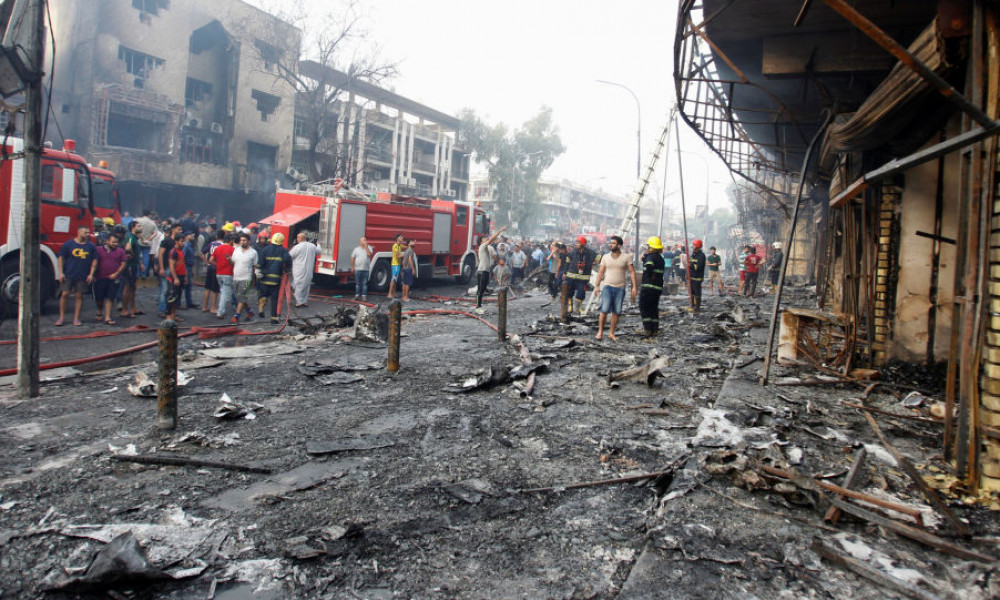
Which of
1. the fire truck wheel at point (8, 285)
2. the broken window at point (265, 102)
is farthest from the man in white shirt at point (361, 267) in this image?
the broken window at point (265, 102)

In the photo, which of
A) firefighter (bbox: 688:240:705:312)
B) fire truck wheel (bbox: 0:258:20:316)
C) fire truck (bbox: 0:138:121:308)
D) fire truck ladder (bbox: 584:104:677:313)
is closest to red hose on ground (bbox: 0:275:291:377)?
fire truck wheel (bbox: 0:258:20:316)

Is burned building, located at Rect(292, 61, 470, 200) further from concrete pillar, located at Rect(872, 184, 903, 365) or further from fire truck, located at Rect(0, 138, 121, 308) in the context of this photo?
concrete pillar, located at Rect(872, 184, 903, 365)

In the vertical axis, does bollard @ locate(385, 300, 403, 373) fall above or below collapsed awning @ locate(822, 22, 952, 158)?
below

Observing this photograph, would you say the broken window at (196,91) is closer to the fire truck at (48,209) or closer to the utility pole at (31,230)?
the fire truck at (48,209)

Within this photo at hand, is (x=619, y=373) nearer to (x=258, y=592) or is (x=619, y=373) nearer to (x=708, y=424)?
(x=708, y=424)

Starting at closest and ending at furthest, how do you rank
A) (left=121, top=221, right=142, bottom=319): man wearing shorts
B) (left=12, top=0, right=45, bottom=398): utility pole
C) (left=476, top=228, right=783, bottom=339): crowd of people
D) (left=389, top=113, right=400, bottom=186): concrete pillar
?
(left=12, top=0, right=45, bottom=398): utility pole, (left=476, top=228, right=783, bottom=339): crowd of people, (left=121, top=221, right=142, bottom=319): man wearing shorts, (left=389, top=113, right=400, bottom=186): concrete pillar

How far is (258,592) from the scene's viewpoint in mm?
2525

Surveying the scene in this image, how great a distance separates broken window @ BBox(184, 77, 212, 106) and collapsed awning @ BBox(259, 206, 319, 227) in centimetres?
1909

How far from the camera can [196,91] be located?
30312 mm

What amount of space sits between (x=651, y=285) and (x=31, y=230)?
845cm

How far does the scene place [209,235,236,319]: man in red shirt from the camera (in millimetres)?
10172

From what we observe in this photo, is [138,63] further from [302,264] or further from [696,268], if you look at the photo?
[696,268]

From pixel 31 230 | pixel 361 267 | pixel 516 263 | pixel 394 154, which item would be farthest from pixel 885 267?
pixel 394 154

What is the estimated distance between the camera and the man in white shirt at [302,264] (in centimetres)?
1148
